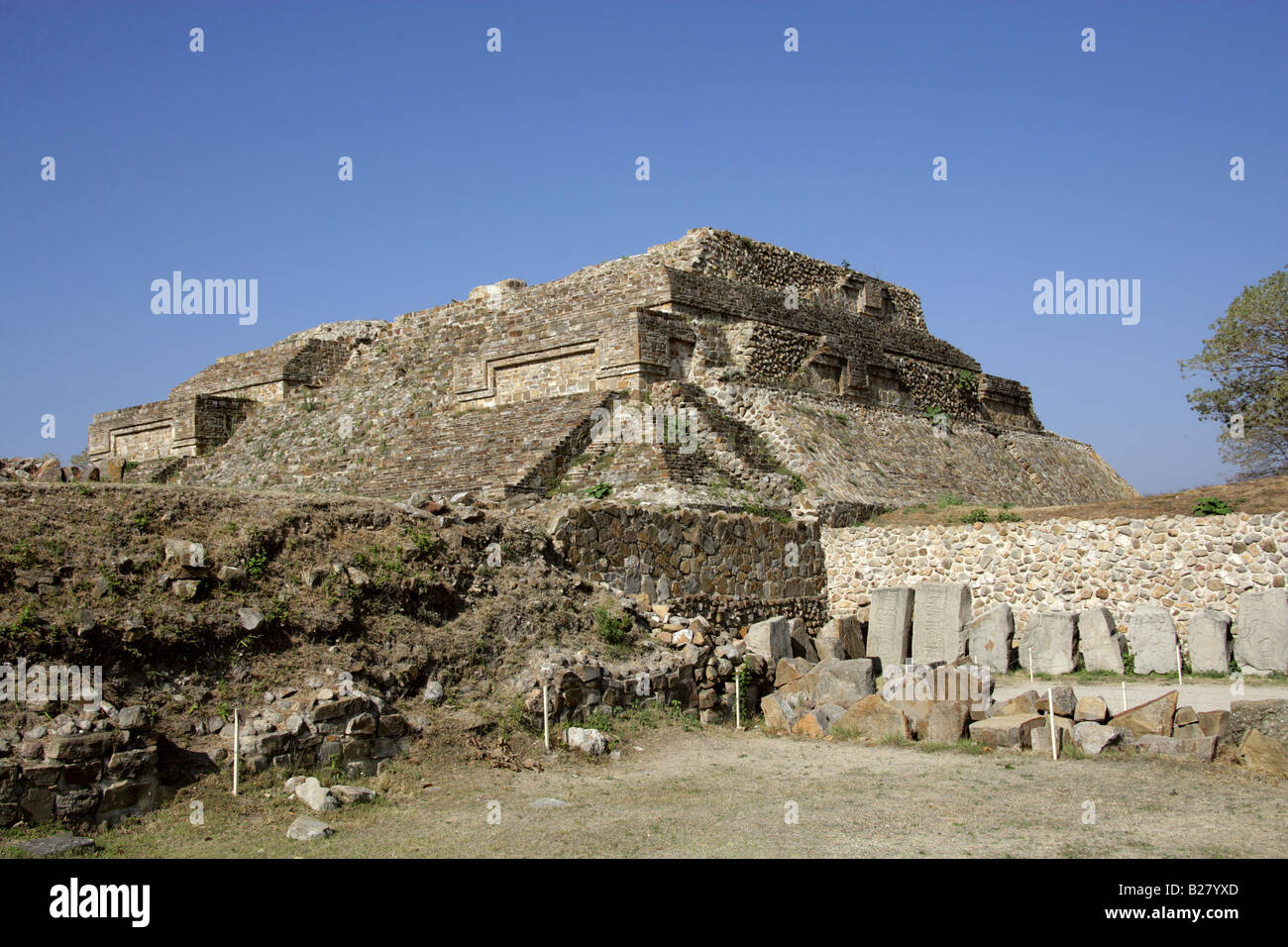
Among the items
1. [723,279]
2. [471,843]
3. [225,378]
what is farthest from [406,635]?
[225,378]

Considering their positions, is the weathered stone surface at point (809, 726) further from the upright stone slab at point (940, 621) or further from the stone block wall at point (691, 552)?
the upright stone slab at point (940, 621)

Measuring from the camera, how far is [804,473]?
18.0 m

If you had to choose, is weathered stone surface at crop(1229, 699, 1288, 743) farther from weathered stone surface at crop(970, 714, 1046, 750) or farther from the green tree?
the green tree

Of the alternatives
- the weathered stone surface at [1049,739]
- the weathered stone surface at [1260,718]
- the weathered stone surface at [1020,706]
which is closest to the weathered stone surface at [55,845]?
the weathered stone surface at [1049,739]

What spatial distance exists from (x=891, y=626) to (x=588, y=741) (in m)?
6.42

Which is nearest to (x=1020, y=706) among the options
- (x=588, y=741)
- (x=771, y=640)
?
(x=771, y=640)

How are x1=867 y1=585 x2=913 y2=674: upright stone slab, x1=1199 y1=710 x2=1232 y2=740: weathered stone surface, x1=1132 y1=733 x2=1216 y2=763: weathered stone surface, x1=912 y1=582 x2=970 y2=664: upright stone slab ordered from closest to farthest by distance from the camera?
x1=1132 y1=733 x2=1216 y2=763: weathered stone surface < x1=1199 y1=710 x2=1232 y2=740: weathered stone surface < x1=912 y1=582 x2=970 y2=664: upright stone slab < x1=867 y1=585 x2=913 y2=674: upright stone slab

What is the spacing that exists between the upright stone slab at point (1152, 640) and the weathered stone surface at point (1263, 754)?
14.9 feet

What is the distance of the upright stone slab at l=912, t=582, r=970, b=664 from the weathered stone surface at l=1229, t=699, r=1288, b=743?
522 cm

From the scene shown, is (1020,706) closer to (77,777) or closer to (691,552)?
(691,552)

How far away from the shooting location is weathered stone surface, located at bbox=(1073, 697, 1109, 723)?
10477 millimetres

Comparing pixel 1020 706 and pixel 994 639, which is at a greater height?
pixel 994 639

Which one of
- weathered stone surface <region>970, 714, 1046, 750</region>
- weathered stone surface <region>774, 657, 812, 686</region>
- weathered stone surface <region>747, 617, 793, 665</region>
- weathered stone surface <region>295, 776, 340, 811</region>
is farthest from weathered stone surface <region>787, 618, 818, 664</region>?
weathered stone surface <region>295, 776, 340, 811</region>

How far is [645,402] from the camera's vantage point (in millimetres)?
17969
